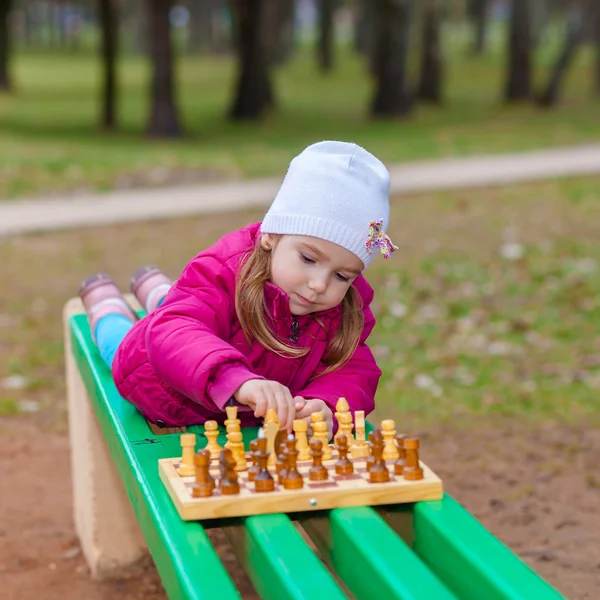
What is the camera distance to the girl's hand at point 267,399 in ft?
9.12

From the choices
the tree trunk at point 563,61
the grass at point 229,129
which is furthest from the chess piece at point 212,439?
the tree trunk at point 563,61

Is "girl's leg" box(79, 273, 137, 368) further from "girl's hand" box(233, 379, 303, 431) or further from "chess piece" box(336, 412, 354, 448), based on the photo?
"chess piece" box(336, 412, 354, 448)

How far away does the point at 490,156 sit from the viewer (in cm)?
1498

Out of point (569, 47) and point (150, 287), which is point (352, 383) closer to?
point (150, 287)

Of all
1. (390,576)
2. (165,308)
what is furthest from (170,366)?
(390,576)

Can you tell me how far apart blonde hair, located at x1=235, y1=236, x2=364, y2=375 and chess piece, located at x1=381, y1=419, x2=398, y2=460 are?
0.48 metres

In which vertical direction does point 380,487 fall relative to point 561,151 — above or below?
above

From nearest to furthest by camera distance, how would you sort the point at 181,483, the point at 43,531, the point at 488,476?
1. the point at 181,483
2. the point at 43,531
3. the point at 488,476

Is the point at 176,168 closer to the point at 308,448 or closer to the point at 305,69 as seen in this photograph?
the point at 308,448

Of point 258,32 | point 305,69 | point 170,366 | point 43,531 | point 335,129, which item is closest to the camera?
point 170,366

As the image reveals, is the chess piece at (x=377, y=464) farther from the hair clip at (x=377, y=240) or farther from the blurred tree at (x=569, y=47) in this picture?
the blurred tree at (x=569, y=47)

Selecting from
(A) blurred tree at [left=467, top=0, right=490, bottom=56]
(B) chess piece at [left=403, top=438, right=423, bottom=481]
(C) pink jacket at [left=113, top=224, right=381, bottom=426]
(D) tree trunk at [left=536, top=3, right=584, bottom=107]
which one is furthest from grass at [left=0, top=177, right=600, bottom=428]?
(A) blurred tree at [left=467, top=0, right=490, bottom=56]

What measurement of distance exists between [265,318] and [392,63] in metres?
18.6

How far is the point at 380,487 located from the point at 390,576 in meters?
0.36
